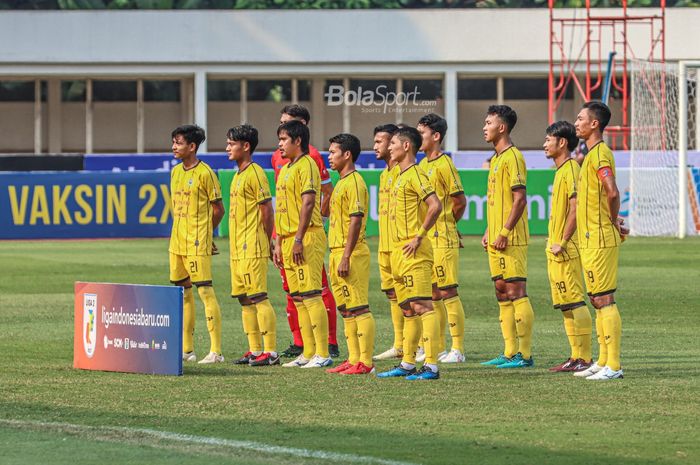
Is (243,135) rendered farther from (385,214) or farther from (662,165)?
(662,165)

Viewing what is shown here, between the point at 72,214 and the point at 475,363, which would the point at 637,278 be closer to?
the point at 475,363

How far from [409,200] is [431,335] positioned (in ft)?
3.49

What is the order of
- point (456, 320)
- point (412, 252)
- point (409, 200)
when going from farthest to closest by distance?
1. point (456, 320)
2. point (409, 200)
3. point (412, 252)

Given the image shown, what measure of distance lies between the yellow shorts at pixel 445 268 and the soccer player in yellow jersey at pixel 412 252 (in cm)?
121

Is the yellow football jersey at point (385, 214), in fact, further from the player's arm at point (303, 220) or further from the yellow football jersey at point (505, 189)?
the yellow football jersey at point (505, 189)

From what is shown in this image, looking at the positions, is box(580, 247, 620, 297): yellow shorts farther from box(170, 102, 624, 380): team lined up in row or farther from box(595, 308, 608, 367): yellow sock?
box(595, 308, 608, 367): yellow sock

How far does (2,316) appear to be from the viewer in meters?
16.7

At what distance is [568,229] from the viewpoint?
38.1 ft

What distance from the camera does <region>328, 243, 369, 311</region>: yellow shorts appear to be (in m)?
11.7

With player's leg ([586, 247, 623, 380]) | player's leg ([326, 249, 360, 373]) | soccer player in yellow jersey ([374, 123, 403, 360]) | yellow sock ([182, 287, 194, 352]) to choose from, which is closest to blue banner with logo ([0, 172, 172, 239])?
yellow sock ([182, 287, 194, 352])

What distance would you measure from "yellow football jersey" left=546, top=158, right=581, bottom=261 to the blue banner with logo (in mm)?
18611

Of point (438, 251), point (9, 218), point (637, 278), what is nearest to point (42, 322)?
point (438, 251)

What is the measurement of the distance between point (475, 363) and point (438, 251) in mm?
1021

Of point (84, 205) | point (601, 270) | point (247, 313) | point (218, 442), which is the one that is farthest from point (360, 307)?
point (84, 205)
